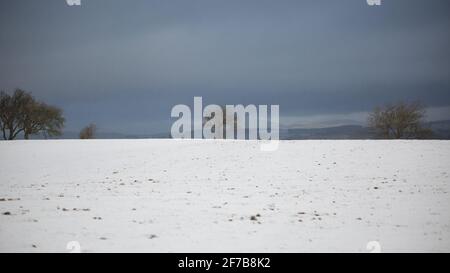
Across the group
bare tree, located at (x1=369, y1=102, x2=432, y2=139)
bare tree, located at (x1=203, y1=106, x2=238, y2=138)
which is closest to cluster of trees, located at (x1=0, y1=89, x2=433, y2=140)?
bare tree, located at (x1=369, y1=102, x2=432, y2=139)

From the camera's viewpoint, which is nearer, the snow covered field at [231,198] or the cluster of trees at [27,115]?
the snow covered field at [231,198]

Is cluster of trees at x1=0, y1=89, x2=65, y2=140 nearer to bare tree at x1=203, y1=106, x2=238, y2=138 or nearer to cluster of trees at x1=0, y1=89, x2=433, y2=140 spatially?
cluster of trees at x1=0, y1=89, x2=433, y2=140

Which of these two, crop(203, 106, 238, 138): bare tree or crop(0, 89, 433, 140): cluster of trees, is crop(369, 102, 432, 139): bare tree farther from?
crop(203, 106, 238, 138): bare tree

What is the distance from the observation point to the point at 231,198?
50.2ft

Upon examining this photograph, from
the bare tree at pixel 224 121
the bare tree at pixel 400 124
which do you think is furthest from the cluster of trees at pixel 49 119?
the bare tree at pixel 224 121

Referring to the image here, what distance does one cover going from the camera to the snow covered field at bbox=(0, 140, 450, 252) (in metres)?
10.1

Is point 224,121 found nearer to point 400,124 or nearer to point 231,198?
point 400,124

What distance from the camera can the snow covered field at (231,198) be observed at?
1008 centimetres

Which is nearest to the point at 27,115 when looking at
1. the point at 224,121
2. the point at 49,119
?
the point at 49,119

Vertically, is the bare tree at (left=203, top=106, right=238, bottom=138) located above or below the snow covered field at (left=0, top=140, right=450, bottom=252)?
above

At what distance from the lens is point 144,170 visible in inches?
896

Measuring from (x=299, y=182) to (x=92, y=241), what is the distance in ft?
37.7

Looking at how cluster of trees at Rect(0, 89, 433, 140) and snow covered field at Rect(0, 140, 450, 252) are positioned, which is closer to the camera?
snow covered field at Rect(0, 140, 450, 252)

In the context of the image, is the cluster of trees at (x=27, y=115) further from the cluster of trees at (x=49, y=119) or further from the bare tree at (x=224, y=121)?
the bare tree at (x=224, y=121)
